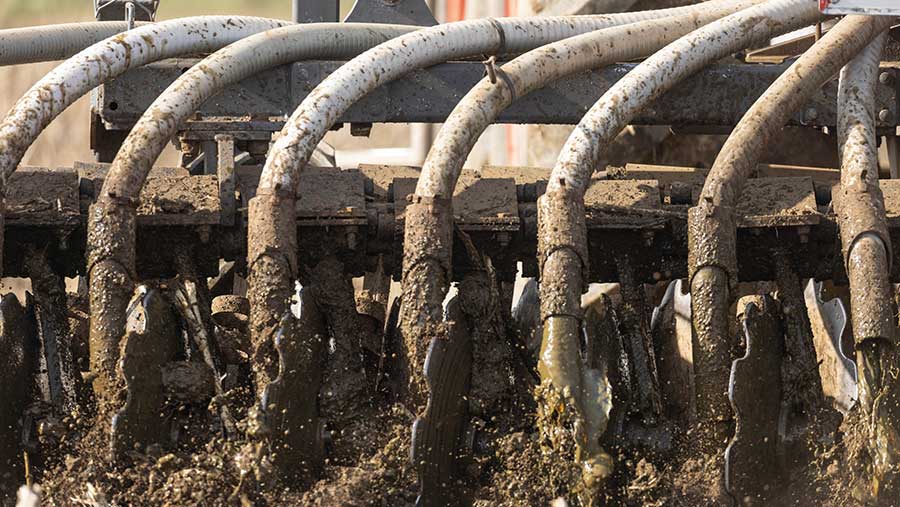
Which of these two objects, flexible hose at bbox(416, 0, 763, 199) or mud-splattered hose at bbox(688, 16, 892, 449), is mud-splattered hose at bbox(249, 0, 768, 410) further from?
mud-splattered hose at bbox(688, 16, 892, 449)

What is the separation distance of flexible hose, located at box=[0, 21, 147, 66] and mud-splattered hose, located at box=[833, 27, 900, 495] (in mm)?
2778

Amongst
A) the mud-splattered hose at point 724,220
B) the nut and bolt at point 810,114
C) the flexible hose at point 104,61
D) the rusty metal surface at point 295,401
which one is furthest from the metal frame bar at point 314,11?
the nut and bolt at point 810,114

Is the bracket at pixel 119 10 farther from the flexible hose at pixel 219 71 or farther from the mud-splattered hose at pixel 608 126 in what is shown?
the mud-splattered hose at pixel 608 126

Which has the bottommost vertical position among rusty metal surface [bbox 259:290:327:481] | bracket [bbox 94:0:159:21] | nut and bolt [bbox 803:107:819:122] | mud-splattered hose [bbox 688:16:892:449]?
rusty metal surface [bbox 259:290:327:481]

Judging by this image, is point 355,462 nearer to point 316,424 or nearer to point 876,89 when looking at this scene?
point 316,424

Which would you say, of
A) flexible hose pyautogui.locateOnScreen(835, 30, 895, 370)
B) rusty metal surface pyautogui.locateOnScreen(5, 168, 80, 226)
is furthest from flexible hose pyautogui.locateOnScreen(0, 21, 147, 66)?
flexible hose pyautogui.locateOnScreen(835, 30, 895, 370)

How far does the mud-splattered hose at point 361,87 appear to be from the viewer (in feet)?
15.6

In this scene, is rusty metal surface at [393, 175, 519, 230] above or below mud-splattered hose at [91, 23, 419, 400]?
below

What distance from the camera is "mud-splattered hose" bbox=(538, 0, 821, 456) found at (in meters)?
4.75

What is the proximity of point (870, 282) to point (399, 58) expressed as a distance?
1.77 m

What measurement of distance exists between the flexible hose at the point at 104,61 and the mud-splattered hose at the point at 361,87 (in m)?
0.58

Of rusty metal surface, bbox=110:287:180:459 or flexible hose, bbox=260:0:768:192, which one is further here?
flexible hose, bbox=260:0:768:192

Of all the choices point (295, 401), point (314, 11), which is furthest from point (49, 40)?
point (295, 401)

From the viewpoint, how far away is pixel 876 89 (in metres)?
5.69
